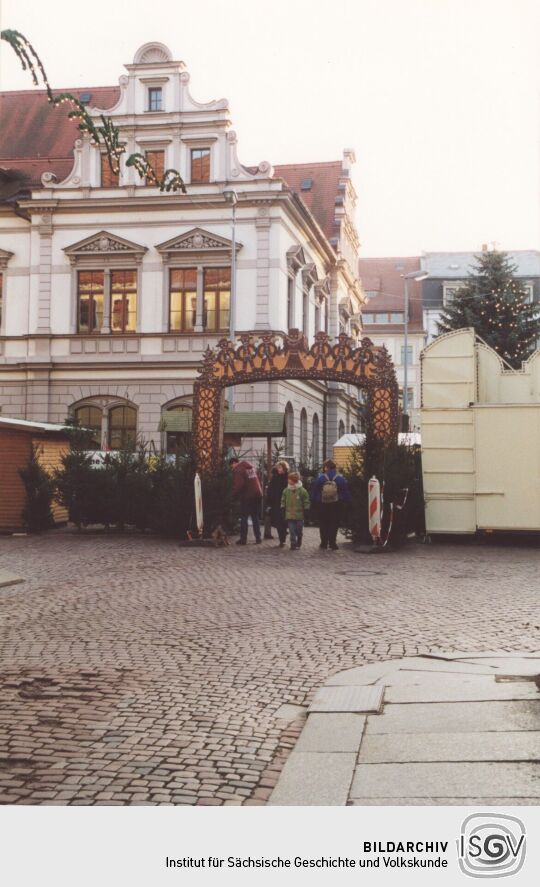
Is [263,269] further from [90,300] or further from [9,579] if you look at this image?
[9,579]

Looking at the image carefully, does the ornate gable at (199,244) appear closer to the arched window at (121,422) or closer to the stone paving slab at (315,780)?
the arched window at (121,422)

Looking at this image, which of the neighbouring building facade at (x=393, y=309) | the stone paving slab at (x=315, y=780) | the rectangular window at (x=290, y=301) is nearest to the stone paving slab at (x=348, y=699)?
the stone paving slab at (x=315, y=780)

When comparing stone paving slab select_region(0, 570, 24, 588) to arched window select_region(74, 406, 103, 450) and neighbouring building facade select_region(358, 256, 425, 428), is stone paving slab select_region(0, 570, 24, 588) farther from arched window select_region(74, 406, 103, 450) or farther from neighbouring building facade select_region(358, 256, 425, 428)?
neighbouring building facade select_region(358, 256, 425, 428)

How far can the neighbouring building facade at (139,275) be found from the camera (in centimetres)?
3384

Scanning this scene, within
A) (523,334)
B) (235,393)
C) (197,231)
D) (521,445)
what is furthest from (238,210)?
(521,445)

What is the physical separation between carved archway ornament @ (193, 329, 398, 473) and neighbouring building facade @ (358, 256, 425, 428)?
55.5 metres

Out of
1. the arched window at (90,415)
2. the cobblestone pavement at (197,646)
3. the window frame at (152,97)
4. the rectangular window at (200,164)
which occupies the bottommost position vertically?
the cobblestone pavement at (197,646)

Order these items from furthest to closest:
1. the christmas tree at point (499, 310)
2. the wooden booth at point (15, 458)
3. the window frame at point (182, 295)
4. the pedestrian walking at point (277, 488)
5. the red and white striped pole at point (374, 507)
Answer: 1. the christmas tree at point (499, 310)
2. the window frame at point (182, 295)
3. the wooden booth at point (15, 458)
4. the pedestrian walking at point (277, 488)
5. the red and white striped pole at point (374, 507)

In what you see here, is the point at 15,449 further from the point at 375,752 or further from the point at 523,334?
the point at 523,334

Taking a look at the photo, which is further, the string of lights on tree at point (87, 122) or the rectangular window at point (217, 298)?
the rectangular window at point (217, 298)

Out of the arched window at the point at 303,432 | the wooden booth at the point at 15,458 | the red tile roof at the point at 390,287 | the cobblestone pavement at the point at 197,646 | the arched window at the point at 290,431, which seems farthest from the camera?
the red tile roof at the point at 390,287

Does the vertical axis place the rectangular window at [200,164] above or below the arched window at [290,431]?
above

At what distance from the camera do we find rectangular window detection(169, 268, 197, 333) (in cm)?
3456

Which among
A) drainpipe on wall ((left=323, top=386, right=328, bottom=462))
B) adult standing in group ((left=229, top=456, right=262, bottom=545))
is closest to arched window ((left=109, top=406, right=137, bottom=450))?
drainpipe on wall ((left=323, top=386, right=328, bottom=462))
